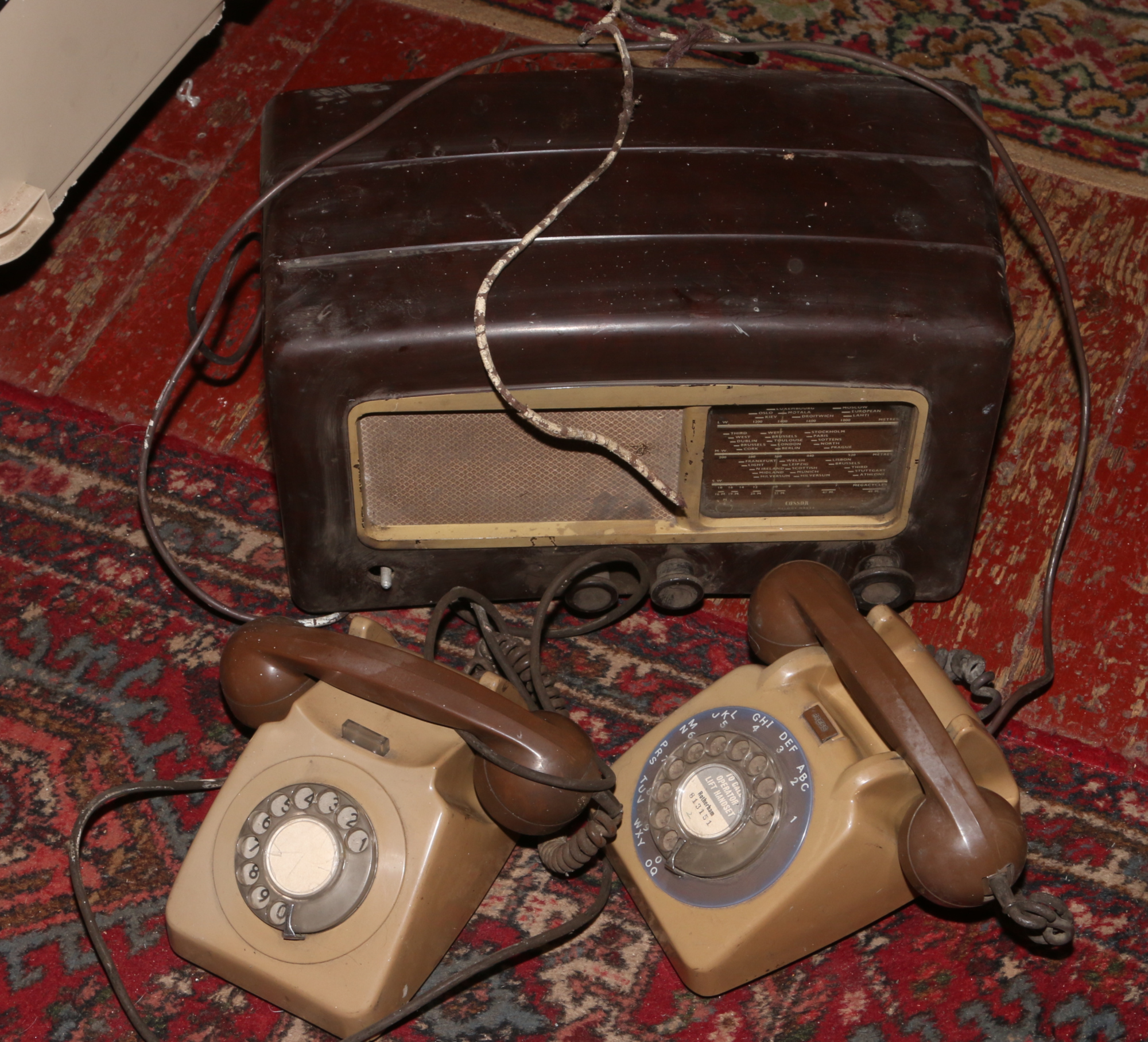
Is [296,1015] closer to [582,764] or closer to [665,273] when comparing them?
[582,764]

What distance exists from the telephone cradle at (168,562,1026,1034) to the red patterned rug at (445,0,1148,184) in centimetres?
105

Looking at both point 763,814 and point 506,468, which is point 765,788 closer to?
point 763,814

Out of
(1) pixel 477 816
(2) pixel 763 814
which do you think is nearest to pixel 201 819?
(1) pixel 477 816

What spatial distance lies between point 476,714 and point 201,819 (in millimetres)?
434

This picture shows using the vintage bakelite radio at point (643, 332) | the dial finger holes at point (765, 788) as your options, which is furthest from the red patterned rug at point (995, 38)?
the dial finger holes at point (765, 788)

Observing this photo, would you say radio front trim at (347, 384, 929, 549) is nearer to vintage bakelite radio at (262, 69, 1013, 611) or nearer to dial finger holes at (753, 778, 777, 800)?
vintage bakelite radio at (262, 69, 1013, 611)

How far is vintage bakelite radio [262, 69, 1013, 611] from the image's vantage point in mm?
1310

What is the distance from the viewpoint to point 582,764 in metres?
1.23

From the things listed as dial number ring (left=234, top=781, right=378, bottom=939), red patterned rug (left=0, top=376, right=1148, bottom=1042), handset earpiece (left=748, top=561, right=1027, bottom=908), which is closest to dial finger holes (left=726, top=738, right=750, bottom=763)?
handset earpiece (left=748, top=561, right=1027, bottom=908)

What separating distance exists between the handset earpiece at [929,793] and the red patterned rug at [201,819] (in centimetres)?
23

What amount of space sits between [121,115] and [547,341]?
0.90 m

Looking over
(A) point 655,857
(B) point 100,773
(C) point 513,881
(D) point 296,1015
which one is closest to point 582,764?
(A) point 655,857

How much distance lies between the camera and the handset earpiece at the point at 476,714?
121 cm

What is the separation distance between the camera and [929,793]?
1.18 m
